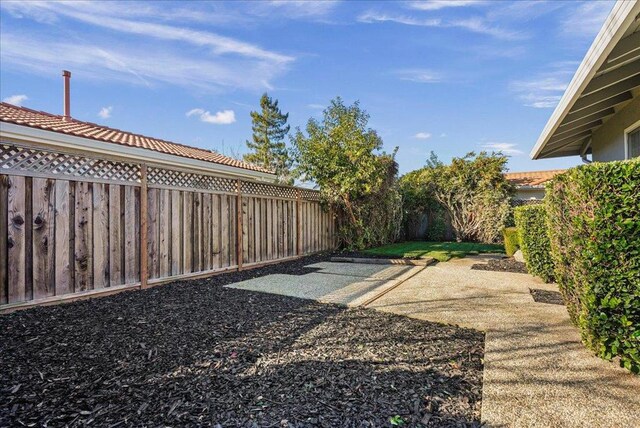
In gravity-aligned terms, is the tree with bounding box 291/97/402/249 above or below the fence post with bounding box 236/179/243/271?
above

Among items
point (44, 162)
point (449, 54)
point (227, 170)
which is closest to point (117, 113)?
point (227, 170)

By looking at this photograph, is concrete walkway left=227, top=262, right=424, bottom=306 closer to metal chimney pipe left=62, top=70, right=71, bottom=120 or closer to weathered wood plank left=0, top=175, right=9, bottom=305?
weathered wood plank left=0, top=175, right=9, bottom=305

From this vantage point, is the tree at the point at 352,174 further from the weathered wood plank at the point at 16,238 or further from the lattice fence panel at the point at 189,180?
the weathered wood plank at the point at 16,238

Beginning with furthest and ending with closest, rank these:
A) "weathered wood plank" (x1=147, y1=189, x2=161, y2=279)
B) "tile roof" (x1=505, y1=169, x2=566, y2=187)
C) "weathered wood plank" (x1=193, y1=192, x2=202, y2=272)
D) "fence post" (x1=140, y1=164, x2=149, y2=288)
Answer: "tile roof" (x1=505, y1=169, x2=566, y2=187) → "weathered wood plank" (x1=193, y1=192, x2=202, y2=272) → "weathered wood plank" (x1=147, y1=189, x2=161, y2=279) → "fence post" (x1=140, y1=164, x2=149, y2=288)

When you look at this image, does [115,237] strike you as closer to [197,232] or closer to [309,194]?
[197,232]

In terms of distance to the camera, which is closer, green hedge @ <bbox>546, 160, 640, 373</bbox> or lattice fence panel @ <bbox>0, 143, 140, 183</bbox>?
green hedge @ <bbox>546, 160, 640, 373</bbox>

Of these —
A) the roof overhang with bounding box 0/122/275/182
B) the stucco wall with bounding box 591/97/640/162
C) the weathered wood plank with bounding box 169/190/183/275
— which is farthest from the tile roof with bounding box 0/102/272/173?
the stucco wall with bounding box 591/97/640/162

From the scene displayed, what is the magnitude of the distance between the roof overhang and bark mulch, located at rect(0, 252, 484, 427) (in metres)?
2.81

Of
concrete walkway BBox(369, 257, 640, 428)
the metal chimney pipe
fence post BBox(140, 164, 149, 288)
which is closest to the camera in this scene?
concrete walkway BBox(369, 257, 640, 428)

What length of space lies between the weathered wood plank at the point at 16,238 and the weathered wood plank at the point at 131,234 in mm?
1196

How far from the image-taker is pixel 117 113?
15.2m

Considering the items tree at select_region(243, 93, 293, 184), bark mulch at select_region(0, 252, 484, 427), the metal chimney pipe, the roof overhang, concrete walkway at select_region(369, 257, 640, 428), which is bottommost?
concrete walkway at select_region(369, 257, 640, 428)

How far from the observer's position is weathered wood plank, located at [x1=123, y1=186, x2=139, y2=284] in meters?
4.96

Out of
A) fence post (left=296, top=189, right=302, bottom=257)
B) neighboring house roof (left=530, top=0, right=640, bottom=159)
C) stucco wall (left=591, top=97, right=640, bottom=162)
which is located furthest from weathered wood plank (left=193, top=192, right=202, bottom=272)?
stucco wall (left=591, top=97, right=640, bottom=162)
